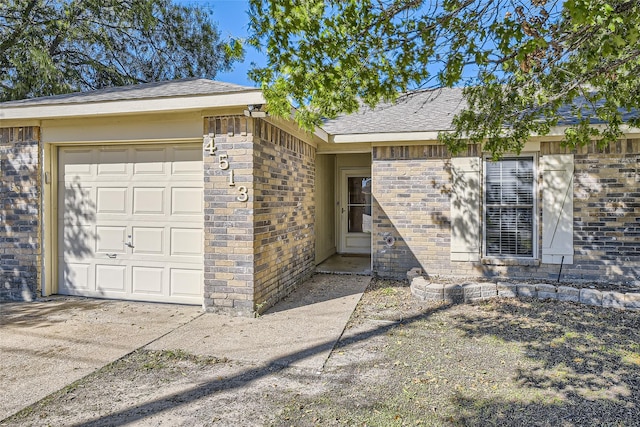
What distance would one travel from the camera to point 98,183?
604 cm

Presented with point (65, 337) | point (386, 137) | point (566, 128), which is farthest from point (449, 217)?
point (65, 337)

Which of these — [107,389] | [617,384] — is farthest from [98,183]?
[617,384]

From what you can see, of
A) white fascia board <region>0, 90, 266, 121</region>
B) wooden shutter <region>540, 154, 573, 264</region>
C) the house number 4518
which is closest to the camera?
white fascia board <region>0, 90, 266, 121</region>

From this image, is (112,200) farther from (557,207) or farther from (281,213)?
(557,207)

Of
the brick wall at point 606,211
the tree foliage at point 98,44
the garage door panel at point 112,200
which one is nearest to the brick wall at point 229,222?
the garage door panel at point 112,200

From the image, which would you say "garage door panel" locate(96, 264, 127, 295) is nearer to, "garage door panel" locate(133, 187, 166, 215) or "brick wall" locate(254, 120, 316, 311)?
"garage door panel" locate(133, 187, 166, 215)

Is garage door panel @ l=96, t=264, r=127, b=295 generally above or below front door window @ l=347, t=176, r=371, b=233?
below

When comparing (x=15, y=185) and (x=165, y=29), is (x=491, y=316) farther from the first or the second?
(x=165, y=29)

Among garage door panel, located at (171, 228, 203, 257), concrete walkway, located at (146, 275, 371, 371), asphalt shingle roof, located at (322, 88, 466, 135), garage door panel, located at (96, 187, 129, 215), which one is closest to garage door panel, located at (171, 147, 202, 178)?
garage door panel, located at (171, 228, 203, 257)

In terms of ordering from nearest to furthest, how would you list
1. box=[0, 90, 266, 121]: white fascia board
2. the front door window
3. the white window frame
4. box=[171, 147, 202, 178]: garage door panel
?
box=[0, 90, 266, 121]: white fascia board, box=[171, 147, 202, 178]: garage door panel, the white window frame, the front door window

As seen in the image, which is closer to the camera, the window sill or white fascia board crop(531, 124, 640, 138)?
white fascia board crop(531, 124, 640, 138)

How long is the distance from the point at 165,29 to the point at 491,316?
15.1 meters

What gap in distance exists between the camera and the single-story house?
5.31m

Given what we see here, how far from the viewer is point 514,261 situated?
24.0 ft
